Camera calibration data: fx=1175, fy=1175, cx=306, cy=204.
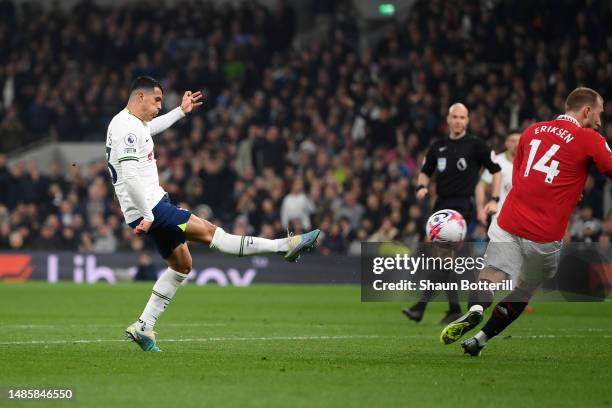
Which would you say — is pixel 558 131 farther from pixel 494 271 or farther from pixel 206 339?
pixel 206 339

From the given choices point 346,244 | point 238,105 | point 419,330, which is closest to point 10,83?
point 238,105

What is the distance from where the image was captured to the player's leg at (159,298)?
34.2ft

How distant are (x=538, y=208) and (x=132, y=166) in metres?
3.52

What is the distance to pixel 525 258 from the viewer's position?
1020cm

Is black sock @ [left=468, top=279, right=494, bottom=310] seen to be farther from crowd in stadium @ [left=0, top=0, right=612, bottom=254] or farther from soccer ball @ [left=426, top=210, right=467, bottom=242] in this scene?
crowd in stadium @ [left=0, top=0, right=612, bottom=254]

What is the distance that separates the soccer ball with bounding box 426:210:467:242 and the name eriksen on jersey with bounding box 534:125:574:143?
297 cm

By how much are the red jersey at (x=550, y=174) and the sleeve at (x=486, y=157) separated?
4.16 meters

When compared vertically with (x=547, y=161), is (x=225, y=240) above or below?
below

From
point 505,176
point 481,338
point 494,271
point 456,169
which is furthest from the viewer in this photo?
point 505,176

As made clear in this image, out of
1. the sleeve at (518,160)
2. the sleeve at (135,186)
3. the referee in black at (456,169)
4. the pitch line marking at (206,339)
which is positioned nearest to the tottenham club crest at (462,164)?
the referee in black at (456,169)

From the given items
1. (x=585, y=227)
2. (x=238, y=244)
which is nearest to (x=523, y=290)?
(x=238, y=244)

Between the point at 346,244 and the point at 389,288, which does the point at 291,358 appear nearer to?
the point at 389,288

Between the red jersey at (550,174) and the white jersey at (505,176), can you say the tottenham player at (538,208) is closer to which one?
the red jersey at (550,174)

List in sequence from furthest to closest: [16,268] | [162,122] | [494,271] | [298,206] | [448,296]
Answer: [298,206], [16,268], [448,296], [162,122], [494,271]
